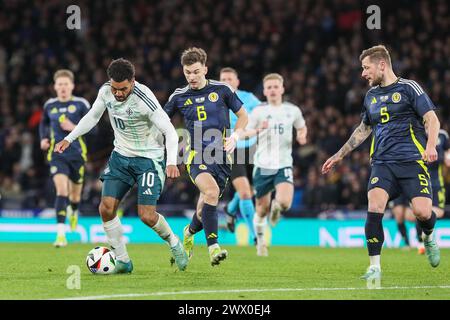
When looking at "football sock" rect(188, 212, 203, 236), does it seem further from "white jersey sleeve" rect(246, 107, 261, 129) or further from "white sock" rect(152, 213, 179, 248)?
Answer: "white jersey sleeve" rect(246, 107, 261, 129)

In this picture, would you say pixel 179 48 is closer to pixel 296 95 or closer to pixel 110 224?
pixel 296 95

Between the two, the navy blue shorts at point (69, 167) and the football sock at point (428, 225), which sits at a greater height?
the navy blue shorts at point (69, 167)

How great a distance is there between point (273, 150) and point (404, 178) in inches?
183

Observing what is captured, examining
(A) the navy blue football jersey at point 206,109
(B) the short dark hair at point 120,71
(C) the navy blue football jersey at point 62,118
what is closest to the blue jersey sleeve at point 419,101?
(A) the navy blue football jersey at point 206,109

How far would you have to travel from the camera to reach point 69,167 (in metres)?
14.8

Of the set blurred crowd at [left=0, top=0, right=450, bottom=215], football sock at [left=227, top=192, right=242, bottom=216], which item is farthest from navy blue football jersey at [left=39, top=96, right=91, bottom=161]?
blurred crowd at [left=0, top=0, right=450, bottom=215]

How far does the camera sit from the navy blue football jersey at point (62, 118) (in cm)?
1472

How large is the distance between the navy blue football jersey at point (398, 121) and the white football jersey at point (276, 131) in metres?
4.26

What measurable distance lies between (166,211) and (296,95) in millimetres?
5033

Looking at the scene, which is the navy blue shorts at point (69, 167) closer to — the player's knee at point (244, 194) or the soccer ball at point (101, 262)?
the player's knee at point (244, 194)

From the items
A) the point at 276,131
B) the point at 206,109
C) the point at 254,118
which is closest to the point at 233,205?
the point at 276,131

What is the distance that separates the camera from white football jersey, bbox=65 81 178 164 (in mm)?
9219

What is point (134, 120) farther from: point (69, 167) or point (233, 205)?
point (233, 205)
